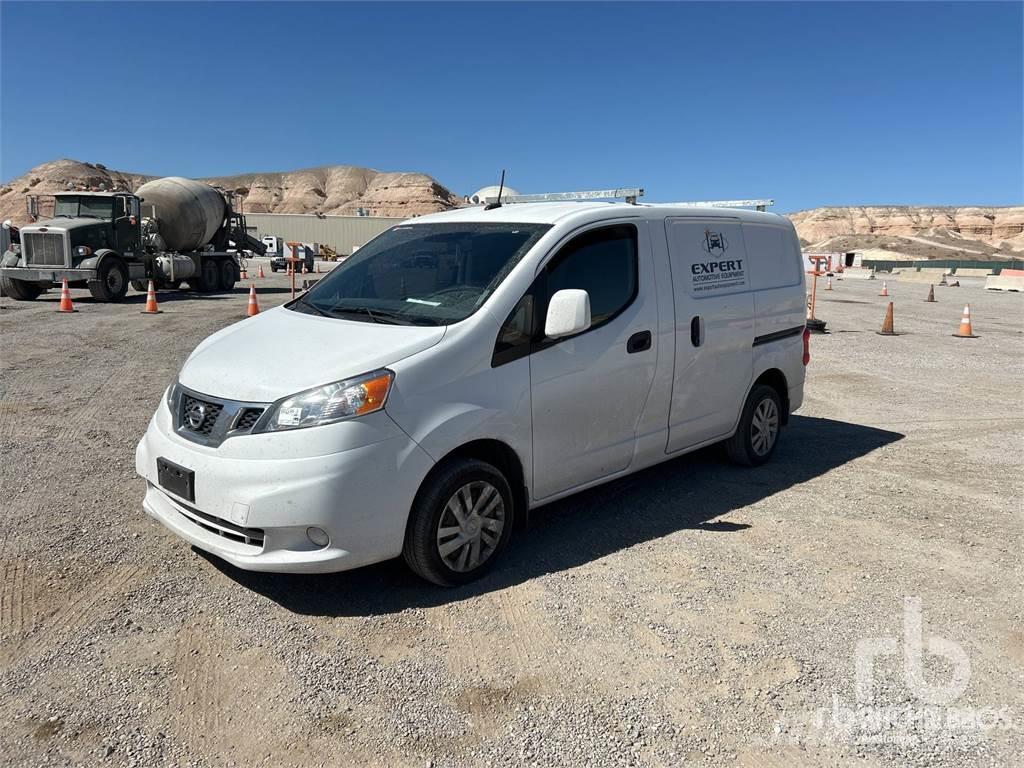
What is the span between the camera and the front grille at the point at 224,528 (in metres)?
3.55

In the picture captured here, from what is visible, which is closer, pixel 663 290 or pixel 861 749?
pixel 861 749

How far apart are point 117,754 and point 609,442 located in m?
2.87

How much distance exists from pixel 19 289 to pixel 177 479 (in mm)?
18600

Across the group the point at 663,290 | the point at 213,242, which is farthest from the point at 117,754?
the point at 213,242

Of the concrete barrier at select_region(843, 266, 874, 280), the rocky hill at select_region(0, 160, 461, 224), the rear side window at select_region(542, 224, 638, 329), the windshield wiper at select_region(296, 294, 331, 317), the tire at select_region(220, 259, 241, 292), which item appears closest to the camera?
the rear side window at select_region(542, 224, 638, 329)

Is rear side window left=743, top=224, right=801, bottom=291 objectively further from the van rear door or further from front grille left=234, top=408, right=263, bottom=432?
front grille left=234, top=408, right=263, bottom=432

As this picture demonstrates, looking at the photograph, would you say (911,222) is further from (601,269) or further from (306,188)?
(601,269)

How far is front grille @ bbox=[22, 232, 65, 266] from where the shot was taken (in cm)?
1853

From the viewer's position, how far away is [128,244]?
20234 millimetres

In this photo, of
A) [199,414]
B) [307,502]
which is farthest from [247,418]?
[307,502]

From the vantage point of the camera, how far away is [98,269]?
61.2 ft

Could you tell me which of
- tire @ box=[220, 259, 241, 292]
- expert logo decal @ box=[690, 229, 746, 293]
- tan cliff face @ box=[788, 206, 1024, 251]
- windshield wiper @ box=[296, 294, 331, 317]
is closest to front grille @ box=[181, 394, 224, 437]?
windshield wiper @ box=[296, 294, 331, 317]

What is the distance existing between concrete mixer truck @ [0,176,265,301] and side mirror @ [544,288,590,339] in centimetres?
1777

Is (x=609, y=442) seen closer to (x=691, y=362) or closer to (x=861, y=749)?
(x=691, y=362)
